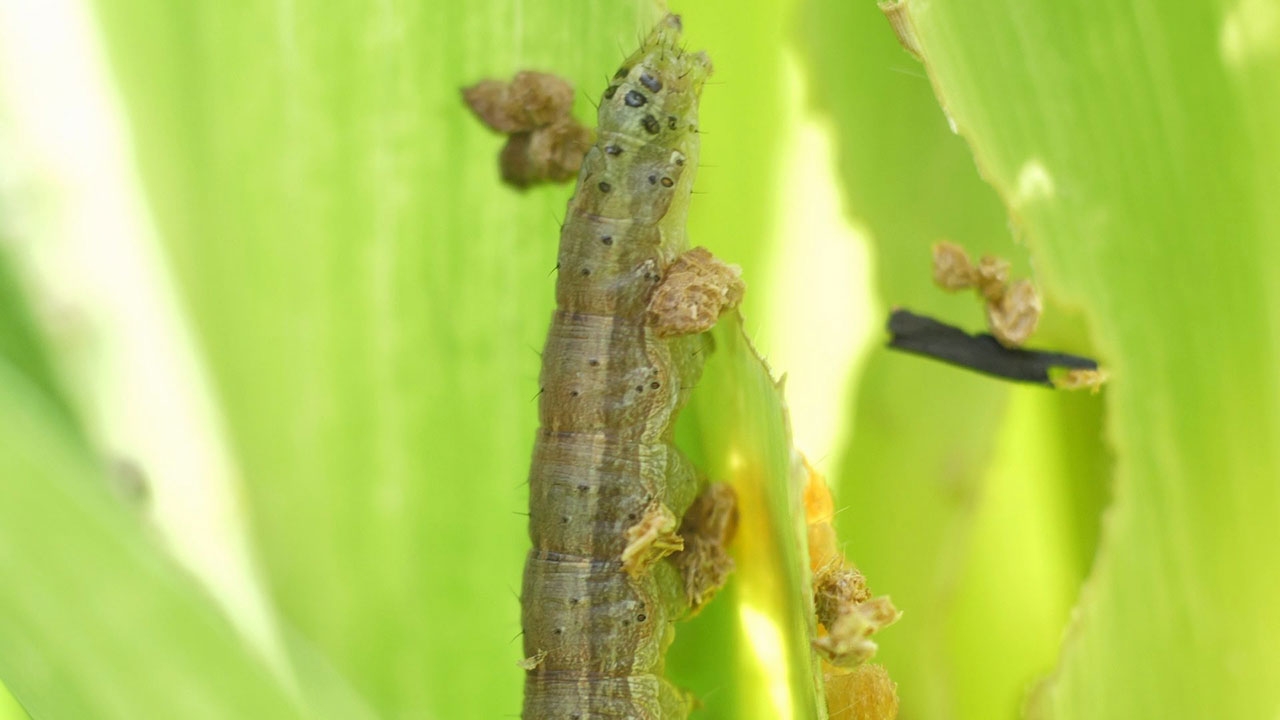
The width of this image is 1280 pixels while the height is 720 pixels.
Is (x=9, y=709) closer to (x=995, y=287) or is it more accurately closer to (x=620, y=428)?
(x=620, y=428)

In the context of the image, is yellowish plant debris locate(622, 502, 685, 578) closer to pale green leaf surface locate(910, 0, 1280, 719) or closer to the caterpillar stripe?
the caterpillar stripe

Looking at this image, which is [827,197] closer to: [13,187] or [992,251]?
[992,251]

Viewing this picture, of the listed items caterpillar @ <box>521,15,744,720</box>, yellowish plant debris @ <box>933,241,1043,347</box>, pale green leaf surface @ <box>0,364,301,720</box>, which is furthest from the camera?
caterpillar @ <box>521,15,744,720</box>

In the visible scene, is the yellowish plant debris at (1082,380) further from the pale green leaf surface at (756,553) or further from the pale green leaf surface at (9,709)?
the pale green leaf surface at (9,709)

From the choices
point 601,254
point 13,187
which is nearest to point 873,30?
point 601,254

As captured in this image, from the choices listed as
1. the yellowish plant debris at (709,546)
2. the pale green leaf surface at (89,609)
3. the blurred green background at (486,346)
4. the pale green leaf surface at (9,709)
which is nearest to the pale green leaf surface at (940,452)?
the blurred green background at (486,346)

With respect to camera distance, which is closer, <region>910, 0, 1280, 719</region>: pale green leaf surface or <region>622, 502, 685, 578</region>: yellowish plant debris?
<region>910, 0, 1280, 719</region>: pale green leaf surface

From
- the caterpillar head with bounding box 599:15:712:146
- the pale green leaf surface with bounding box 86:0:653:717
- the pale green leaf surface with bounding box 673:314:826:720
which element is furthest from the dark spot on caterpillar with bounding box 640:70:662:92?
the pale green leaf surface with bounding box 673:314:826:720
